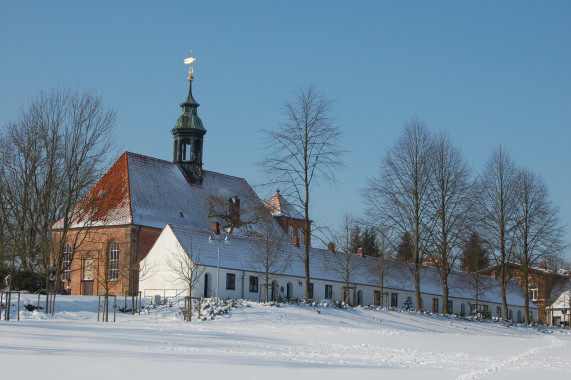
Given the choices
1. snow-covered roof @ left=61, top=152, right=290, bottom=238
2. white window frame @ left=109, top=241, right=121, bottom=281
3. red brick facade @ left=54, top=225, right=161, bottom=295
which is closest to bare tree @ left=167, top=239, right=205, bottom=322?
red brick facade @ left=54, top=225, right=161, bottom=295

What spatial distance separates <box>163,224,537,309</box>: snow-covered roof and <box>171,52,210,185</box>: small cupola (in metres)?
13.5

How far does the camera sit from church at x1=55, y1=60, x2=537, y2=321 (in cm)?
4988

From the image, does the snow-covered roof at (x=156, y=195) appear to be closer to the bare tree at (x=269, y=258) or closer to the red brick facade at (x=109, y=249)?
the red brick facade at (x=109, y=249)

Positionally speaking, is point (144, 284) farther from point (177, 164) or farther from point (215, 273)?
point (177, 164)

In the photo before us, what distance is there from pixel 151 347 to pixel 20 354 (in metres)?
3.85

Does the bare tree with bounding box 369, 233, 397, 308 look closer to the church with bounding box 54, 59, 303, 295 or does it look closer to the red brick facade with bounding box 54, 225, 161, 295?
the church with bounding box 54, 59, 303, 295

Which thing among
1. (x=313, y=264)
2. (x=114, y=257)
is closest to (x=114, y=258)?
(x=114, y=257)

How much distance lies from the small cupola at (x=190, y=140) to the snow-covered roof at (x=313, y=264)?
13.5 meters

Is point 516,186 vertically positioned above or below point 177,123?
below

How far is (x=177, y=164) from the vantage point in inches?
2657

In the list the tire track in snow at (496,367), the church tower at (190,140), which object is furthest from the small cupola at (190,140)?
the tire track in snow at (496,367)

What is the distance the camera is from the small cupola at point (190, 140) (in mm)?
67438

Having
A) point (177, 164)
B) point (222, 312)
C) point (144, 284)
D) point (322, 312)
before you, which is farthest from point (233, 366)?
point (177, 164)

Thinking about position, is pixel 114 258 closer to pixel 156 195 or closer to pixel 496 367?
pixel 156 195
